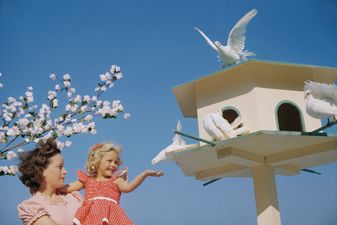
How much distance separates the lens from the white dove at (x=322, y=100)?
4176 mm

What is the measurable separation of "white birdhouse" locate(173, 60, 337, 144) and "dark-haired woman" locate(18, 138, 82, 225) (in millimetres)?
2655

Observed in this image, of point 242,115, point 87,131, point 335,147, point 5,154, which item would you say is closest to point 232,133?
point 242,115

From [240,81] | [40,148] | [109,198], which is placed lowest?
[109,198]

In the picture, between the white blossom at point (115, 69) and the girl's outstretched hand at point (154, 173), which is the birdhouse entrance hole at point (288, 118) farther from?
the girl's outstretched hand at point (154, 173)

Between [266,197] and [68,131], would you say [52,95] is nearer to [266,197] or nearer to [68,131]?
[68,131]

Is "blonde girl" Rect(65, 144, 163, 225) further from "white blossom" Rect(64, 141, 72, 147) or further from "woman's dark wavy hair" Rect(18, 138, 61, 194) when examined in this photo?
"white blossom" Rect(64, 141, 72, 147)

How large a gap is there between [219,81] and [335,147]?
4.88ft

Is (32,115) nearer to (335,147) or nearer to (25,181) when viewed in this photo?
(25,181)

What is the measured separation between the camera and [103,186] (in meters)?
2.87

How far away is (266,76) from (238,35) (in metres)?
0.72

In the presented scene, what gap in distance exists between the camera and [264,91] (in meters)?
4.87

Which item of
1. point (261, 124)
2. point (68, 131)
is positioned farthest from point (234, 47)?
point (68, 131)

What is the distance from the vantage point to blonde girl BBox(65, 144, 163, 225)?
263cm

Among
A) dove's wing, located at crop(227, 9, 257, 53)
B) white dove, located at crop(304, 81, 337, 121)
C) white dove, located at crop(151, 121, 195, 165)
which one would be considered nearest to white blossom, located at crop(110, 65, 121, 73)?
white dove, located at crop(151, 121, 195, 165)
